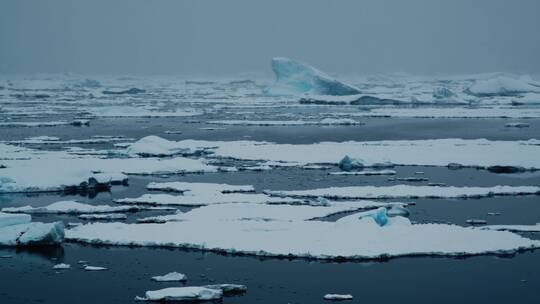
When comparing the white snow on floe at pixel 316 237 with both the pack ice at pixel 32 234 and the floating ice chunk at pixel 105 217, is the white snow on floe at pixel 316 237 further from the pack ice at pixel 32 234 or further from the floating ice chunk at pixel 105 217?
the floating ice chunk at pixel 105 217

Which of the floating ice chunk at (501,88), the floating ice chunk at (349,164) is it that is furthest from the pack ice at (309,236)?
the floating ice chunk at (501,88)

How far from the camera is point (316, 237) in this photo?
31.4 feet

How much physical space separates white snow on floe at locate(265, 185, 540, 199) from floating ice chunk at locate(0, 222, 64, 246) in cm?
405

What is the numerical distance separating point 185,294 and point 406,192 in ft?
19.8

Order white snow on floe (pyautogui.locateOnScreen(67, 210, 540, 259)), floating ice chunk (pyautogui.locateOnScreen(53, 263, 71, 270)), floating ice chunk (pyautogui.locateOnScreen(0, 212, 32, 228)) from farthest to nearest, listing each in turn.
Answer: floating ice chunk (pyautogui.locateOnScreen(0, 212, 32, 228))
white snow on floe (pyautogui.locateOnScreen(67, 210, 540, 259))
floating ice chunk (pyautogui.locateOnScreen(53, 263, 71, 270))

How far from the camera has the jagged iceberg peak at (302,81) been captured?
37.6 m

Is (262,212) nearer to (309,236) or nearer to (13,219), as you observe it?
(309,236)

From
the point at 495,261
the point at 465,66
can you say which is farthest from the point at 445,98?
the point at 465,66

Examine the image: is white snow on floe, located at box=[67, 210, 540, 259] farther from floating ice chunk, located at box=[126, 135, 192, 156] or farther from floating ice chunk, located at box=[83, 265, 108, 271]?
floating ice chunk, located at box=[126, 135, 192, 156]

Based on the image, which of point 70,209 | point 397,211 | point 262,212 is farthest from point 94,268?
point 397,211

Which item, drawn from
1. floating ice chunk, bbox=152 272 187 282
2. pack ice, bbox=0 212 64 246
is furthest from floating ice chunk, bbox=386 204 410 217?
pack ice, bbox=0 212 64 246

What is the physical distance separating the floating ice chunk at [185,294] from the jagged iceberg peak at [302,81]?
30.3 meters

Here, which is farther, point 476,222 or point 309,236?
point 476,222

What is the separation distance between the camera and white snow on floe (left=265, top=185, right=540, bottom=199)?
12.3 meters
